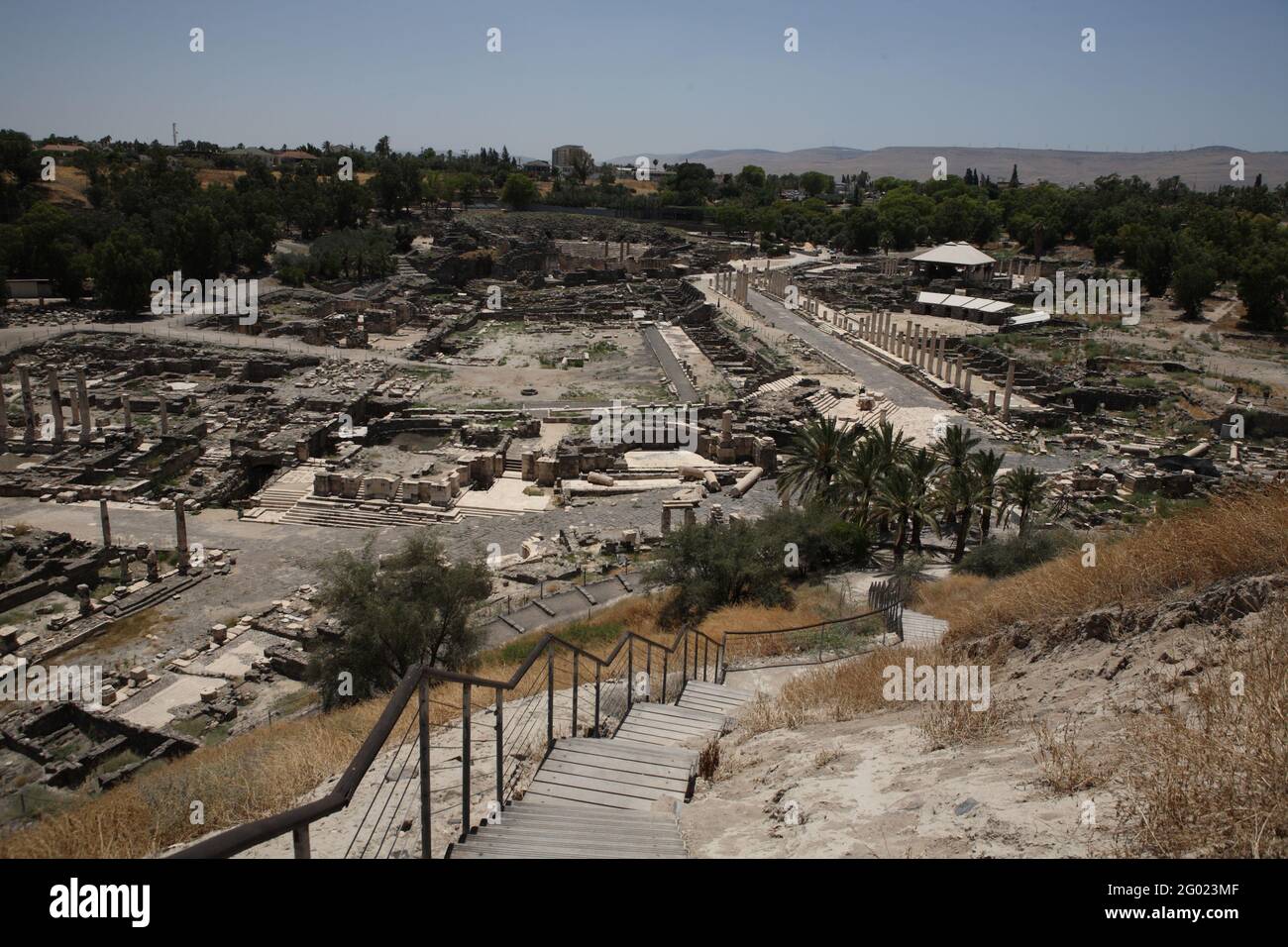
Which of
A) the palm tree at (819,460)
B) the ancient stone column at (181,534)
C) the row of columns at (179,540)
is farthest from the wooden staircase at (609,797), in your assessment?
the ancient stone column at (181,534)

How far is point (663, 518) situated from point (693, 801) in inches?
738

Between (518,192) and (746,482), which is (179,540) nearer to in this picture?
(746,482)

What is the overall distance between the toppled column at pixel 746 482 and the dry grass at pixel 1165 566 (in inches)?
687

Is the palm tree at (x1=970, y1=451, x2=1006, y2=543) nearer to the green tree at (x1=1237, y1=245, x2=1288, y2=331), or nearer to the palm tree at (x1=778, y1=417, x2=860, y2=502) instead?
the palm tree at (x1=778, y1=417, x2=860, y2=502)

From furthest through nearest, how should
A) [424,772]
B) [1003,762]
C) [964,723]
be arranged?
1. [964,723]
2. [1003,762]
3. [424,772]

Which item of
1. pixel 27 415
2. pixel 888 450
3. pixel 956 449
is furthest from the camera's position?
pixel 27 415

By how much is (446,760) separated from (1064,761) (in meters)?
5.30

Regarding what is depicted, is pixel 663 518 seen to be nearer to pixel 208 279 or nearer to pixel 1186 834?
pixel 1186 834

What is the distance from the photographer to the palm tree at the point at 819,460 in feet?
78.6

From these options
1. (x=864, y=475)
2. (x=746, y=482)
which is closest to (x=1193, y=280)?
(x=746, y=482)

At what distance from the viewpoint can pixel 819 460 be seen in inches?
959

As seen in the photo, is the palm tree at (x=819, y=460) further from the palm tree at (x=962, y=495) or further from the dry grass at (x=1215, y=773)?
the dry grass at (x=1215, y=773)

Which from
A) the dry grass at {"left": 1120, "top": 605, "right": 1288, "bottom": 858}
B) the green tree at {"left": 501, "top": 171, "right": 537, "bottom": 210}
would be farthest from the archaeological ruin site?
the green tree at {"left": 501, "top": 171, "right": 537, "bottom": 210}
